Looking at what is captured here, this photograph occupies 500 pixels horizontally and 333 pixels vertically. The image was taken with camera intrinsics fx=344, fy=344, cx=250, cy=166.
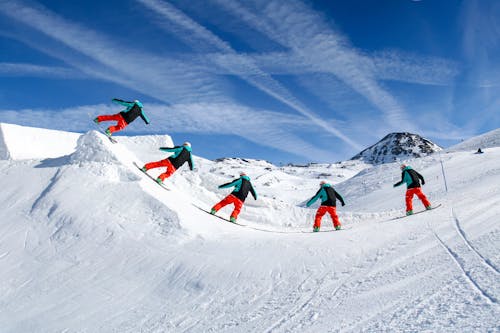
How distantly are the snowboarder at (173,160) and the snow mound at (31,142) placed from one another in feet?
18.9

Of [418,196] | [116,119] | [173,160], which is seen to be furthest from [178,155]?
[418,196]

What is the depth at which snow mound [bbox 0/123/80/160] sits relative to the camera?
47.8 feet

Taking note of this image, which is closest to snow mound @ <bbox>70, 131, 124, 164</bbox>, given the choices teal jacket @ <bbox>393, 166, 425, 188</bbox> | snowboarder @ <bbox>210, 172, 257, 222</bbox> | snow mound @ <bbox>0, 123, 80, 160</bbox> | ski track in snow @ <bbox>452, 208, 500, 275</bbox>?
snowboarder @ <bbox>210, 172, 257, 222</bbox>

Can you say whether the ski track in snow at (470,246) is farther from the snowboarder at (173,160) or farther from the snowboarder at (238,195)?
the snowboarder at (173,160)

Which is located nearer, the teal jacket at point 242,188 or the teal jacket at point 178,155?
the teal jacket at point 242,188

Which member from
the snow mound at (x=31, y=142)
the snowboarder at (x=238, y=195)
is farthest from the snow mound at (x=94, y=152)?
the snow mound at (x=31, y=142)

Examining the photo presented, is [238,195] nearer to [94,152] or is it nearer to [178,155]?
[178,155]

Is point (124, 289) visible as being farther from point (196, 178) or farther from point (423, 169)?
point (423, 169)

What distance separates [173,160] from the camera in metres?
12.5

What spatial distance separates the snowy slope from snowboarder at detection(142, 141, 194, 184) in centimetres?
108

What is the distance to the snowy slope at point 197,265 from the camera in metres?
4.50

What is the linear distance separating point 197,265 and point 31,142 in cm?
1391

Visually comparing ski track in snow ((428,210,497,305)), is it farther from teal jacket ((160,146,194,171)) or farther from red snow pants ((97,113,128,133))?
red snow pants ((97,113,128,133))

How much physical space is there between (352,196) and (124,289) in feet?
61.8
